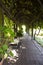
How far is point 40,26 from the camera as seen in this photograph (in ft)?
65.2

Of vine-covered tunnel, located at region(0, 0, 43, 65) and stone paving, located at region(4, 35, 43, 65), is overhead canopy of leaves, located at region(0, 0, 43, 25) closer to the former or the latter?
vine-covered tunnel, located at region(0, 0, 43, 65)

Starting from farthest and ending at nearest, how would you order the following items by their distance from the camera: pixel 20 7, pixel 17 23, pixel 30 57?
1. pixel 17 23
2. pixel 20 7
3. pixel 30 57

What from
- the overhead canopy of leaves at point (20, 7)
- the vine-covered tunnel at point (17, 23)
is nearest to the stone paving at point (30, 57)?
the vine-covered tunnel at point (17, 23)

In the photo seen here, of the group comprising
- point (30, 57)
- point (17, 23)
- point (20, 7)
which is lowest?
point (30, 57)

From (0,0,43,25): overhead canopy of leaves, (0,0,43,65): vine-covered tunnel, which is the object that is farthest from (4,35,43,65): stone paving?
(0,0,43,25): overhead canopy of leaves

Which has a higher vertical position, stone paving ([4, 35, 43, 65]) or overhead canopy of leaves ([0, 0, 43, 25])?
overhead canopy of leaves ([0, 0, 43, 25])

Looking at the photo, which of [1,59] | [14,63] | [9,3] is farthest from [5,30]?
[9,3]

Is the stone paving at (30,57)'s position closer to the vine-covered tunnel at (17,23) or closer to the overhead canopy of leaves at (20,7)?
the vine-covered tunnel at (17,23)

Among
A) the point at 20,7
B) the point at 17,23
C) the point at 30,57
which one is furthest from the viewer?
the point at 17,23

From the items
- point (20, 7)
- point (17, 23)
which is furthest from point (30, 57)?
point (17, 23)

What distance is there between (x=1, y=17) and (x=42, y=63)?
10.5 ft

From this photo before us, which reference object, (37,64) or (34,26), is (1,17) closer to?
(37,64)

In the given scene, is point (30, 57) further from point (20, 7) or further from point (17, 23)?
point (17, 23)

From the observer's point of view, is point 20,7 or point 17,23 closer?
point 20,7
